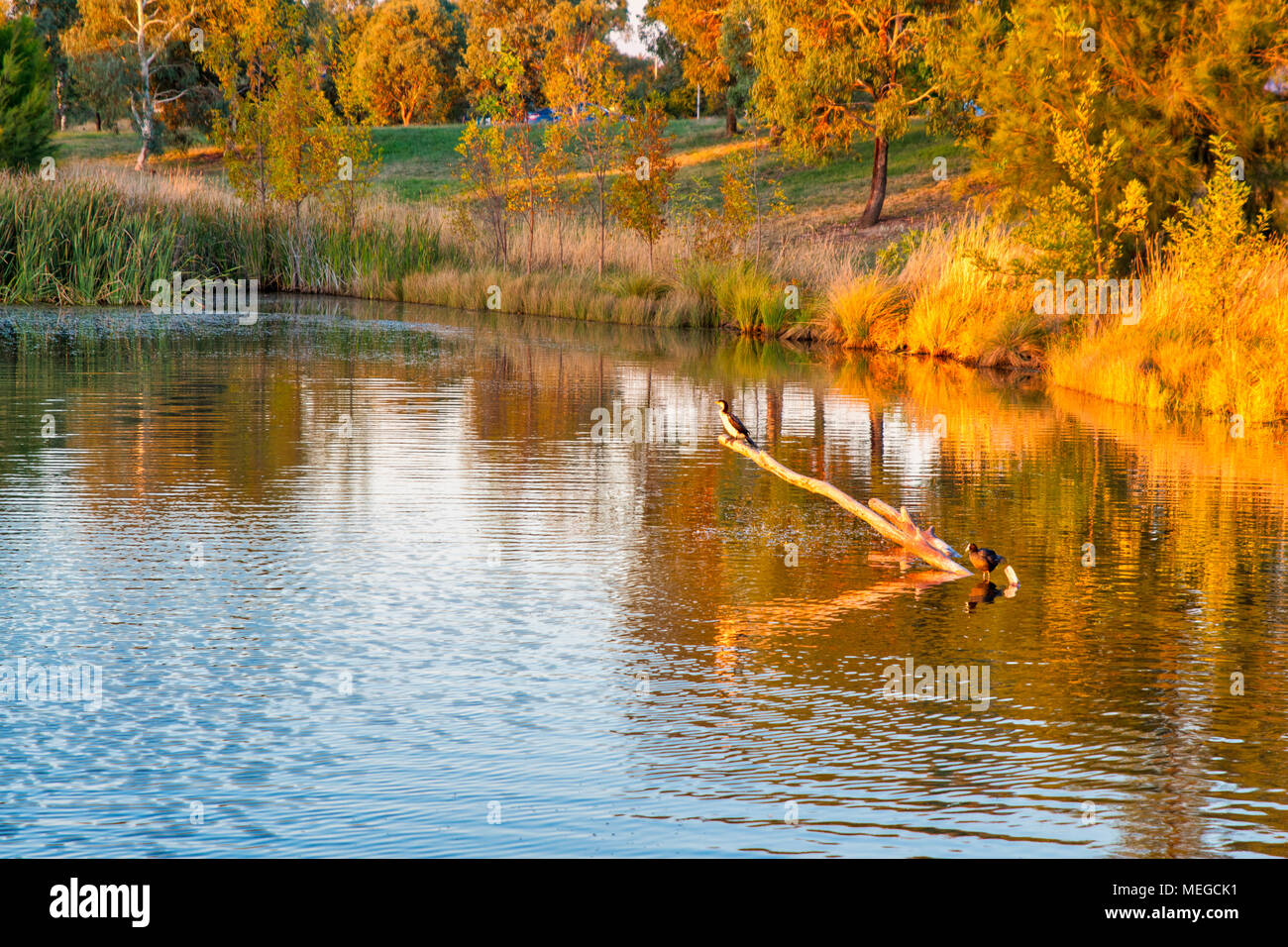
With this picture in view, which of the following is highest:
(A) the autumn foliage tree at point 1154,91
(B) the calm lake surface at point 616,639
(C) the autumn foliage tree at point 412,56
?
(C) the autumn foliage tree at point 412,56

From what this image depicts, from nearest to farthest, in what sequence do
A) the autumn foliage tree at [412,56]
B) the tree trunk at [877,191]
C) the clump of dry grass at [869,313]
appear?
1. the clump of dry grass at [869,313]
2. the tree trunk at [877,191]
3. the autumn foliage tree at [412,56]

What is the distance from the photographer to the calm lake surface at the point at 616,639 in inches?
213

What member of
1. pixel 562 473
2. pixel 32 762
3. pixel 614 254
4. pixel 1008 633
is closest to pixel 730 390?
pixel 562 473

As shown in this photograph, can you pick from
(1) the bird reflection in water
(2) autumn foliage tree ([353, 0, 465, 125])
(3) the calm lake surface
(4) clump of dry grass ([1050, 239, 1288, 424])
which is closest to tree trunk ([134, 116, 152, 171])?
(2) autumn foliage tree ([353, 0, 465, 125])

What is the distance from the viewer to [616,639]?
306 inches

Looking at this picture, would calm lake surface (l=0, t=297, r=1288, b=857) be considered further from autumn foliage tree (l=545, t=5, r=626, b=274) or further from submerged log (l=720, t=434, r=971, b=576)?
autumn foliage tree (l=545, t=5, r=626, b=274)

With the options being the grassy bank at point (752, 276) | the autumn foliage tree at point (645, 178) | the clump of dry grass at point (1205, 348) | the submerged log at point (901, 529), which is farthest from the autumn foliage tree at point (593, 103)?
the submerged log at point (901, 529)

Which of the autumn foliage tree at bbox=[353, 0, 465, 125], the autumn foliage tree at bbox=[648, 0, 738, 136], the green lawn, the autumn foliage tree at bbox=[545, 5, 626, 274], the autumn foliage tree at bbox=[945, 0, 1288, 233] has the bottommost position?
the autumn foliage tree at bbox=[945, 0, 1288, 233]

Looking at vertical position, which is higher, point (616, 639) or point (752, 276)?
point (752, 276)

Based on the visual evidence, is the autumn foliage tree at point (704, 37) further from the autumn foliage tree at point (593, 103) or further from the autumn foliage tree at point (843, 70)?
the autumn foliage tree at point (593, 103)

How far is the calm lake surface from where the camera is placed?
541cm

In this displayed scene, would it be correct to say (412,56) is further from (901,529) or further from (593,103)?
(901,529)

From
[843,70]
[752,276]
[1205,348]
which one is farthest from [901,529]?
[843,70]
